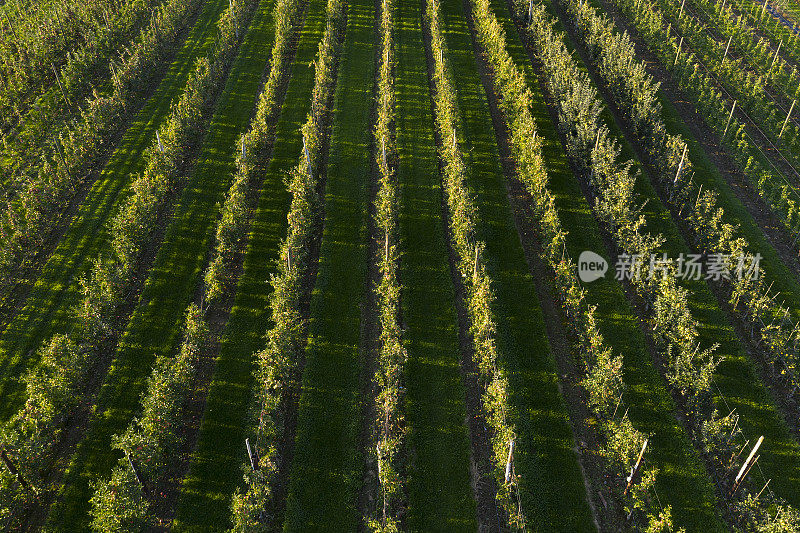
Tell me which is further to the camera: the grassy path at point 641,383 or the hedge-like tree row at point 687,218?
the hedge-like tree row at point 687,218

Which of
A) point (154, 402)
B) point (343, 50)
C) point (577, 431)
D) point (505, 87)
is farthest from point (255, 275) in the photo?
point (343, 50)

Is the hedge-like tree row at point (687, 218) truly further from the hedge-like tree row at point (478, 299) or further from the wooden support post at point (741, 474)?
the hedge-like tree row at point (478, 299)

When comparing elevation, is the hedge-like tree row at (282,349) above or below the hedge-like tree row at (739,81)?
below

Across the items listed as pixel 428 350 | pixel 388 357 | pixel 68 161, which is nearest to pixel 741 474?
pixel 428 350

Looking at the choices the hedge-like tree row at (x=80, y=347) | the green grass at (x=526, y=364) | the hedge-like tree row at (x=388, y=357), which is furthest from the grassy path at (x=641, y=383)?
the hedge-like tree row at (x=80, y=347)

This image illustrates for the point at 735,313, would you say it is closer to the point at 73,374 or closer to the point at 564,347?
the point at 564,347

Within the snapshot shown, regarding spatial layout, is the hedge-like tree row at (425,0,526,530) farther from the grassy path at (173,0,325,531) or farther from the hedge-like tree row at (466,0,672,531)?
the grassy path at (173,0,325,531)

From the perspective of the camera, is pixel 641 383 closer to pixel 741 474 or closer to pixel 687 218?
pixel 741 474
